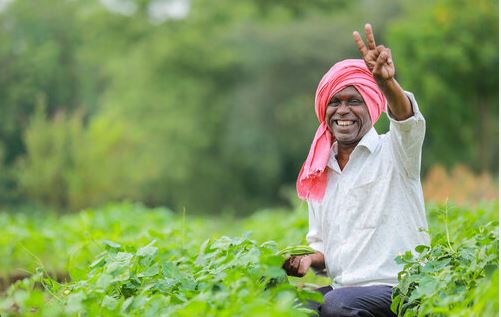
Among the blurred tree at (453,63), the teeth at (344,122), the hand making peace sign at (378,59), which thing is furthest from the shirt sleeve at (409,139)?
the blurred tree at (453,63)

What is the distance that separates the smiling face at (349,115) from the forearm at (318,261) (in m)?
0.51

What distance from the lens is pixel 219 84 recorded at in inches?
1362

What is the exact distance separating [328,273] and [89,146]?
14.3 metres

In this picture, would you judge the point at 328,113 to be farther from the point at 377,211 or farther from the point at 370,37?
the point at 370,37

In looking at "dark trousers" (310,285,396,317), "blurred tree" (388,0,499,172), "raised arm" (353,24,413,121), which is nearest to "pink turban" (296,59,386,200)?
"raised arm" (353,24,413,121)

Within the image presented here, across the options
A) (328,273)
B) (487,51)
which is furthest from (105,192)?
(328,273)

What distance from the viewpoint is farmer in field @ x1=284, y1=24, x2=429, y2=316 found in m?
3.60

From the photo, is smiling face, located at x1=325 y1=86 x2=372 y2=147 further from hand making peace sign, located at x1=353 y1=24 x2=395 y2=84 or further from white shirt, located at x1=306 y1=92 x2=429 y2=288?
hand making peace sign, located at x1=353 y1=24 x2=395 y2=84

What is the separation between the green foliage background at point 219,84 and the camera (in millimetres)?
19688

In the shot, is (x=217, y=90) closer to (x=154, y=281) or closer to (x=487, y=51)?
(x=487, y=51)

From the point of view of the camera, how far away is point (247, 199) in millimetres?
33781

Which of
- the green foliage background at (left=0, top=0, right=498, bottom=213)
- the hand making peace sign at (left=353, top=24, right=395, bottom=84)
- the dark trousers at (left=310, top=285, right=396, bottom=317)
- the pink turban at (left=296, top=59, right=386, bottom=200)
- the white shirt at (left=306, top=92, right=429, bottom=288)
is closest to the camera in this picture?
the hand making peace sign at (left=353, top=24, right=395, bottom=84)

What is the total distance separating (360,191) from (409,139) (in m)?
0.35

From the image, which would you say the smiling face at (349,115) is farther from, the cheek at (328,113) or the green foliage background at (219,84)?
the green foliage background at (219,84)
